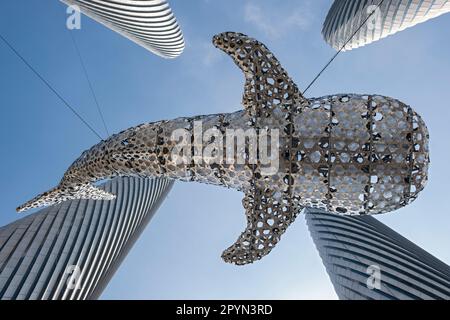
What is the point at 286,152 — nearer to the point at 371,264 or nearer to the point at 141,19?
the point at 371,264

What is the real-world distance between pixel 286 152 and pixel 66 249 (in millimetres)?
23863

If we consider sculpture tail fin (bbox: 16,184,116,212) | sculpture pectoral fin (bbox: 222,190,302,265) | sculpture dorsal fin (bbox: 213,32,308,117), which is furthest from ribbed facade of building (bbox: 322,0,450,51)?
sculpture tail fin (bbox: 16,184,116,212)

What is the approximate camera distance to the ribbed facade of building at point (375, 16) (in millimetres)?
28234

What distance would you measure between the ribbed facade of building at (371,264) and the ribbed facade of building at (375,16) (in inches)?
615

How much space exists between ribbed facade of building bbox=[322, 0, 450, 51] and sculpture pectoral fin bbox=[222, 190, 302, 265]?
20.0 metres

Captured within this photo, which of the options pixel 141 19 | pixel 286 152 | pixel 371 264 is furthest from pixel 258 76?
pixel 371 264

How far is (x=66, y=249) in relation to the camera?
82.0ft

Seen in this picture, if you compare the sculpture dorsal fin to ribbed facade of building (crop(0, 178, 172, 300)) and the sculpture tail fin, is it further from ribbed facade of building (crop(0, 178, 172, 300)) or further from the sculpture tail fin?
ribbed facade of building (crop(0, 178, 172, 300))

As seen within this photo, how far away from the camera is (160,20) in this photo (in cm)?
2425

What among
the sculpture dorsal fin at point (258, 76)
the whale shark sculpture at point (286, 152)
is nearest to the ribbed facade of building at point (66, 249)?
the whale shark sculpture at point (286, 152)

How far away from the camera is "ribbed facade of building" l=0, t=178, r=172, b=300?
2109cm
